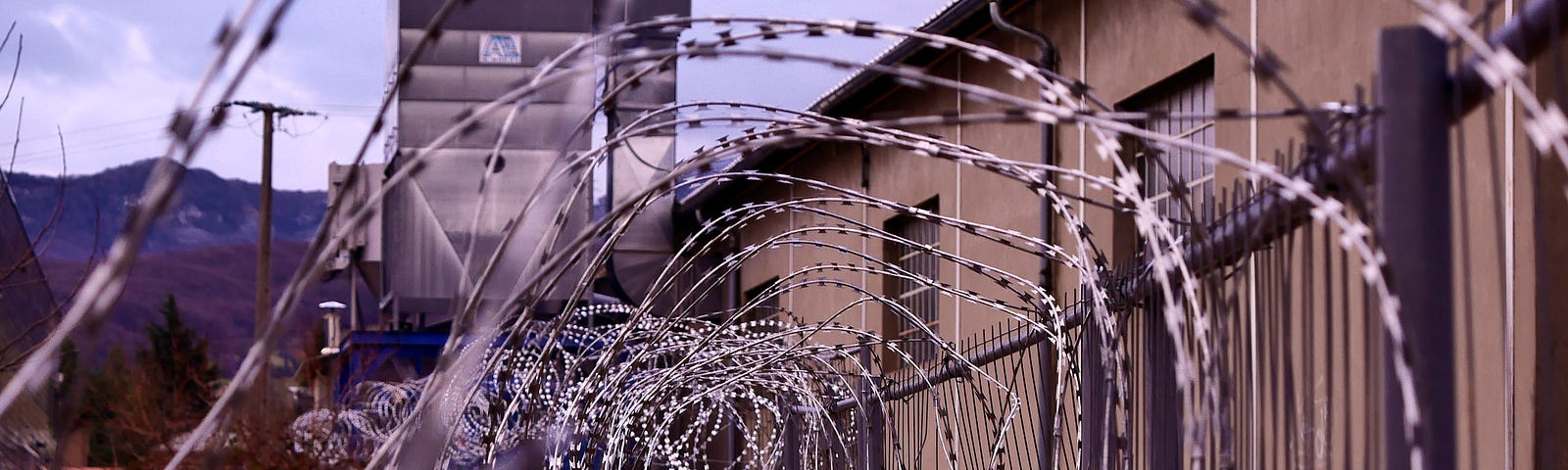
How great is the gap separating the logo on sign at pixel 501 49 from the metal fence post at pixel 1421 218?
25460mm

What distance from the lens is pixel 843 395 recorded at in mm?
10117

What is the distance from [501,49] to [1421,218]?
25.7 m

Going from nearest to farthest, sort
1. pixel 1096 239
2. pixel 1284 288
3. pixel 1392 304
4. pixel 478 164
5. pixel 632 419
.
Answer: pixel 1392 304 → pixel 1284 288 → pixel 632 419 → pixel 1096 239 → pixel 478 164

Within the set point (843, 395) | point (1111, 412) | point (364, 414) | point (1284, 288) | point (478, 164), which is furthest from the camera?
point (478, 164)

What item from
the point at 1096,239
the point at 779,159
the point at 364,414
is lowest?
the point at 364,414

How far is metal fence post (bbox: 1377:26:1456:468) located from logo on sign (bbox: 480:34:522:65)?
1002 inches

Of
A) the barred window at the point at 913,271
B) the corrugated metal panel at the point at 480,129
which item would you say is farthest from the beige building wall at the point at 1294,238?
the corrugated metal panel at the point at 480,129

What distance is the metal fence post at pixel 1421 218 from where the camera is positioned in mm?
2611

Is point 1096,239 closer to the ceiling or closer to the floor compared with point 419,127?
closer to the floor

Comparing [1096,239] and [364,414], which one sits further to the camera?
[364,414]

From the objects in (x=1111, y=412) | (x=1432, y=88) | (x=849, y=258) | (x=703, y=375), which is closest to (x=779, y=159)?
(x=849, y=258)

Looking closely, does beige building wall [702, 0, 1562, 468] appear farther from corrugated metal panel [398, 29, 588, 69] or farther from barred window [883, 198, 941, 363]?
corrugated metal panel [398, 29, 588, 69]

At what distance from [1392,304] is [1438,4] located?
46 cm

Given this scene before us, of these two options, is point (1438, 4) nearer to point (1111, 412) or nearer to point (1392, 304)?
point (1392, 304)
